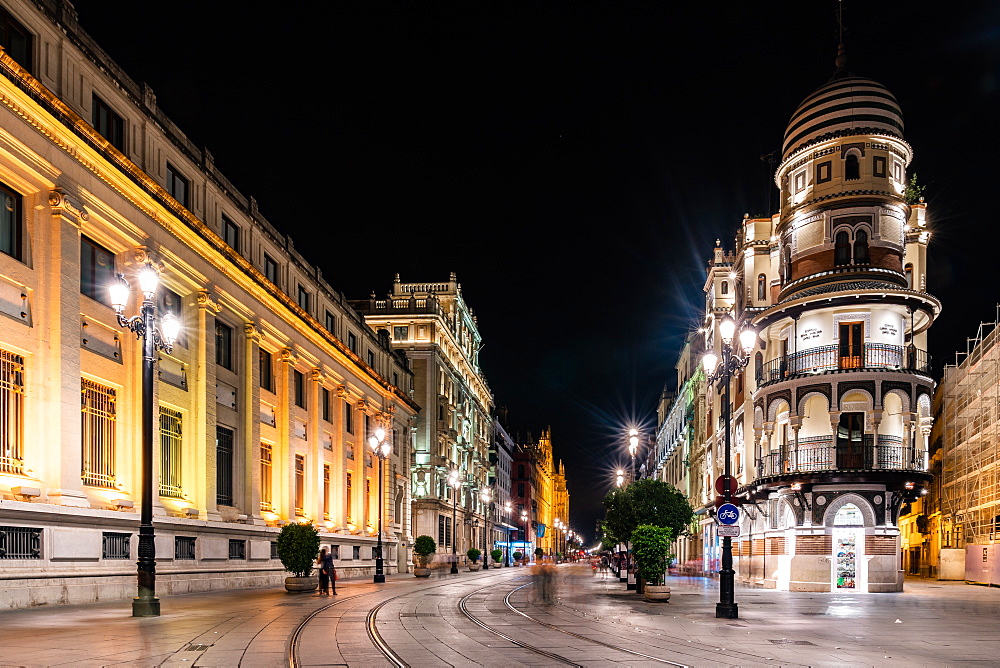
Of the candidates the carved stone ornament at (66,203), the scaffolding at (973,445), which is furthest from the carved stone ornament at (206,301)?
the scaffolding at (973,445)

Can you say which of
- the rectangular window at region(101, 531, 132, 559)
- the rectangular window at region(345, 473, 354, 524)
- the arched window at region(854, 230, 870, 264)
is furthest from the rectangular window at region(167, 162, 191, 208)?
the arched window at region(854, 230, 870, 264)

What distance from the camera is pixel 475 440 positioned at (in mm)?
102750

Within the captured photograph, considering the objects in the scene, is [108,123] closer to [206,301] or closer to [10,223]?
[10,223]

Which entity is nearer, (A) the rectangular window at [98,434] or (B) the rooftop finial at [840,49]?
(A) the rectangular window at [98,434]

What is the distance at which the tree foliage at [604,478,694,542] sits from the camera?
132 feet

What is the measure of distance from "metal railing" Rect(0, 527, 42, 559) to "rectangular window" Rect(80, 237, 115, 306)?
24.5 ft

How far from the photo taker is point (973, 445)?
52469mm

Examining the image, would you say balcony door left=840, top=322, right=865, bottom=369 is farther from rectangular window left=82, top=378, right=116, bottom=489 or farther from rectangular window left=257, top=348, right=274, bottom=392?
rectangular window left=82, top=378, right=116, bottom=489

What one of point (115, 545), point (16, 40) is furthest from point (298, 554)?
point (16, 40)

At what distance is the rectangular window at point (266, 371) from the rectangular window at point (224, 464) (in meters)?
4.94

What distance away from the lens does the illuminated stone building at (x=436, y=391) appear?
77688 mm

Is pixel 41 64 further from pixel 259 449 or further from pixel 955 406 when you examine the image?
pixel 955 406

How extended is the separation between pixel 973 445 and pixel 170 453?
45.2 metres

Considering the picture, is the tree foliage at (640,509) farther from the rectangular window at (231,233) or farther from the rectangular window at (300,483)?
the rectangular window at (231,233)
